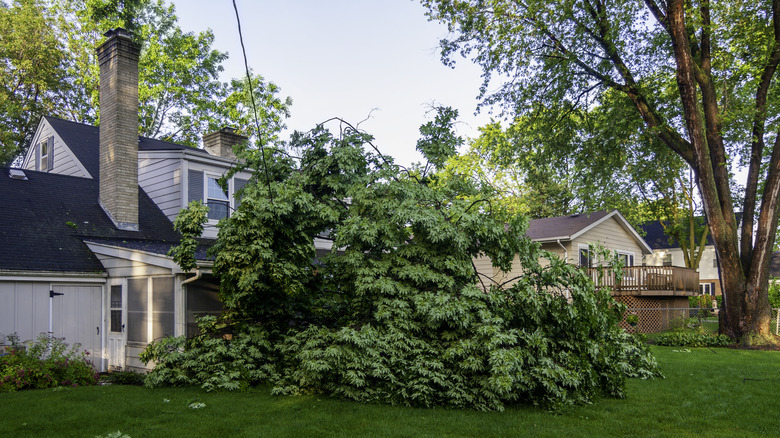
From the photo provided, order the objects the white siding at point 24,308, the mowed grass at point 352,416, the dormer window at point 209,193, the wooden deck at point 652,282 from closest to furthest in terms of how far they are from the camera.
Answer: the mowed grass at point 352,416 < the white siding at point 24,308 < the dormer window at point 209,193 < the wooden deck at point 652,282

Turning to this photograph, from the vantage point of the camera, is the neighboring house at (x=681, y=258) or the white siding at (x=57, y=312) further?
the neighboring house at (x=681, y=258)

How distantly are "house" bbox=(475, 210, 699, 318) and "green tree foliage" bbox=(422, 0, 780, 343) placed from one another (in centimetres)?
437

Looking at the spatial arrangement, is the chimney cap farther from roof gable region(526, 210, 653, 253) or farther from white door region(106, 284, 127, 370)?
roof gable region(526, 210, 653, 253)

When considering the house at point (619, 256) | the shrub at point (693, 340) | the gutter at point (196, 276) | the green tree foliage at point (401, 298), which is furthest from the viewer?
the house at point (619, 256)

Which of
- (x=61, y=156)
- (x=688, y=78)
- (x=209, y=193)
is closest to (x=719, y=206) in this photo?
(x=688, y=78)

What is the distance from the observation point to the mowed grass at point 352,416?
20.1 ft

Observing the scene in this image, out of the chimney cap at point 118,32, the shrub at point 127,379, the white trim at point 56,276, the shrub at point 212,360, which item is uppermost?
the chimney cap at point 118,32

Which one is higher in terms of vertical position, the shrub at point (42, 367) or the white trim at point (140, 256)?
the white trim at point (140, 256)

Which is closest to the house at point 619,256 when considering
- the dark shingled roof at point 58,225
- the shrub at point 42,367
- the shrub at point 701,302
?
the shrub at point 701,302

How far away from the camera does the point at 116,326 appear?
36.6 ft

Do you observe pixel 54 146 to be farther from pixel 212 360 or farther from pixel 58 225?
pixel 212 360

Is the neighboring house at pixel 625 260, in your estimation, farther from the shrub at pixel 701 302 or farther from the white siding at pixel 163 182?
the white siding at pixel 163 182

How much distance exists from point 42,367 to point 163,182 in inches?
255

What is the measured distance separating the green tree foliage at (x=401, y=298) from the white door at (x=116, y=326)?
2350mm
